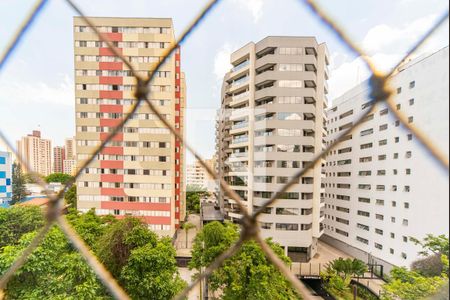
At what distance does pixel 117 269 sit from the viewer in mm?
3312

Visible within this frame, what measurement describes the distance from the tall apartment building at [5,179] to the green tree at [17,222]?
6248 mm

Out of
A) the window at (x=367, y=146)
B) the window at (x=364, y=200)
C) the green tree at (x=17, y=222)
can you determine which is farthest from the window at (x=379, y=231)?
the green tree at (x=17, y=222)

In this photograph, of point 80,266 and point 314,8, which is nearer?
point 314,8

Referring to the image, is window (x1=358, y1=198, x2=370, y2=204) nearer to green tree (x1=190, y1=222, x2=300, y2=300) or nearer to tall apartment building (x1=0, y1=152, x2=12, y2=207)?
green tree (x1=190, y1=222, x2=300, y2=300)

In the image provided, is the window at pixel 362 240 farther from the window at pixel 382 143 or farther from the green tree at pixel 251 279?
the green tree at pixel 251 279

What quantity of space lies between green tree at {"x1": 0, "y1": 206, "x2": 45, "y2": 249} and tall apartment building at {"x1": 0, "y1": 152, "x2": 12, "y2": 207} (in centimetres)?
625

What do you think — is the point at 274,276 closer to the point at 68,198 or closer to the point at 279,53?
the point at 279,53

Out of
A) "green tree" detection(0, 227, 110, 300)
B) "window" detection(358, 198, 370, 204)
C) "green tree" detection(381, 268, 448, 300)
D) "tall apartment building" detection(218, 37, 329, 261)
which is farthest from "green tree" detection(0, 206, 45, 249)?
"window" detection(358, 198, 370, 204)

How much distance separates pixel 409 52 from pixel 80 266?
2968 millimetres

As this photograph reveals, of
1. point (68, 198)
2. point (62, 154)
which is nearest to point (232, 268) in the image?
point (68, 198)

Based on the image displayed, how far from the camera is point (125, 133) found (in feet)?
23.3

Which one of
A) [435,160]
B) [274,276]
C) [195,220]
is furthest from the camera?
[195,220]

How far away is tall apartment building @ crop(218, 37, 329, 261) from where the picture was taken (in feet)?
20.5

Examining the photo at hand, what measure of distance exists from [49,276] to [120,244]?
4.54 ft
